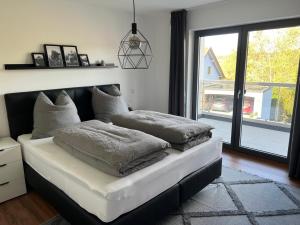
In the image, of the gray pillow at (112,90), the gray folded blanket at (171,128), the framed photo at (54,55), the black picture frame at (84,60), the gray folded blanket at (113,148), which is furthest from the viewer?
the gray pillow at (112,90)

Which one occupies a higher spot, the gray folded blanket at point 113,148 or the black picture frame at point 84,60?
the black picture frame at point 84,60

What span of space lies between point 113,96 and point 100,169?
1837 millimetres

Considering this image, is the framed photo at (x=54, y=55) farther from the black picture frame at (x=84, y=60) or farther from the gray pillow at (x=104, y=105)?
the gray pillow at (x=104, y=105)

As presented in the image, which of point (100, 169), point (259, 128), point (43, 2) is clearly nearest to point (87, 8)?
point (43, 2)

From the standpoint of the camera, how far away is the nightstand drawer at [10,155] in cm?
237

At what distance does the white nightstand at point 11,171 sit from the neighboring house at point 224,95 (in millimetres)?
3187

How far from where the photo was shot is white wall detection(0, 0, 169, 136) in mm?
2801

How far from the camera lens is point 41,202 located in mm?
Result: 2469

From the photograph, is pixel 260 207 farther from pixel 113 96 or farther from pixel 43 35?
pixel 43 35

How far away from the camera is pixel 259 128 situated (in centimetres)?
373

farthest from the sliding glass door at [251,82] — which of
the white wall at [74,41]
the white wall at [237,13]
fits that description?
the white wall at [74,41]

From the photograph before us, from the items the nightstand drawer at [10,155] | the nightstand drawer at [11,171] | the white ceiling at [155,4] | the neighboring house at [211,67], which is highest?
the white ceiling at [155,4]

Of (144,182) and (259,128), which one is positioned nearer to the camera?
(144,182)

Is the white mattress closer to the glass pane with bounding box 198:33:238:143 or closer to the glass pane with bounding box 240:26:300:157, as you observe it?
the glass pane with bounding box 240:26:300:157
